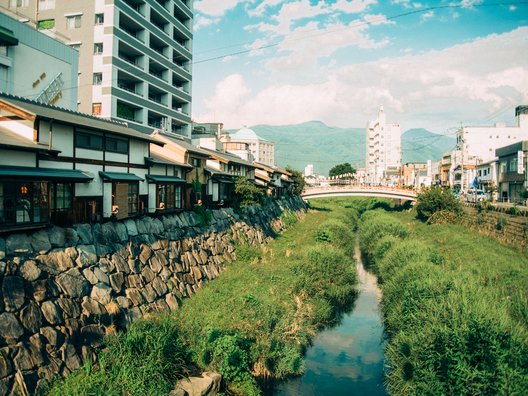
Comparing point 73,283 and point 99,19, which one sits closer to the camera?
point 73,283

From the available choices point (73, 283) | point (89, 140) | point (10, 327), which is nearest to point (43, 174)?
point (89, 140)

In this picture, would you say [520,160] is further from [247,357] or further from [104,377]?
[104,377]

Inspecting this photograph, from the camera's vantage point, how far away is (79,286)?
567 inches

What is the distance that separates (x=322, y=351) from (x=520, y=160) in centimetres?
4361

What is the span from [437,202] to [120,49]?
4461 cm

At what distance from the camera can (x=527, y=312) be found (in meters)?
15.0

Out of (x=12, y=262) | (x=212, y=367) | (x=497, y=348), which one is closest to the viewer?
(x=497, y=348)

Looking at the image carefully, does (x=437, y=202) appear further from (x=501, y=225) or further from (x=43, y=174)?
(x=43, y=174)

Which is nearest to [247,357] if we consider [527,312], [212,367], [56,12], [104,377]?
[212,367]

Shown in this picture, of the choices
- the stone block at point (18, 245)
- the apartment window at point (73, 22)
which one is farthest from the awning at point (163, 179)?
the apartment window at point (73, 22)

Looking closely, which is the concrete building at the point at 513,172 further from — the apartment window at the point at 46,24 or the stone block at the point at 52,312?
the apartment window at the point at 46,24

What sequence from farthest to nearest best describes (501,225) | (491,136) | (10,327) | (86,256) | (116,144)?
(491,136) → (501,225) → (116,144) → (86,256) → (10,327)

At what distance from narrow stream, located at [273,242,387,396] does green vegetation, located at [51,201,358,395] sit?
716 mm

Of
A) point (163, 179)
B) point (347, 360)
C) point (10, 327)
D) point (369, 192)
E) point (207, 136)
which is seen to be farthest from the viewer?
point (369, 192)
